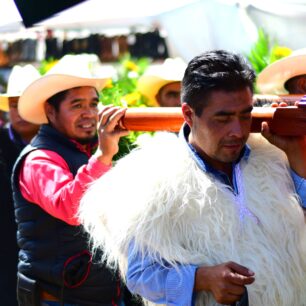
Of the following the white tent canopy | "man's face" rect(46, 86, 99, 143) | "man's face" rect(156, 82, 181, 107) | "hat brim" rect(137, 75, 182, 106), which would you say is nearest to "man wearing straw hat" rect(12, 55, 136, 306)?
"man's face" rect(46, 86, 99, 143)

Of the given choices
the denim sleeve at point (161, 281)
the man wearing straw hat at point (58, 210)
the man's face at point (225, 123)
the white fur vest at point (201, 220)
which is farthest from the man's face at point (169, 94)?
the denim sleeve at point (161, 281)

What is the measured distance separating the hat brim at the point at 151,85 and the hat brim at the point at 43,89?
97 cm

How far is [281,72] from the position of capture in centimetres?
394

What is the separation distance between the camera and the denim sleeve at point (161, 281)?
2418 mm

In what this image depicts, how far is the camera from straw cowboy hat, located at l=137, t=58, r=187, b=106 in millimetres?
5031

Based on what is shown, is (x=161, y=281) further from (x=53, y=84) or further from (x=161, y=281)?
(x=53, y=84)

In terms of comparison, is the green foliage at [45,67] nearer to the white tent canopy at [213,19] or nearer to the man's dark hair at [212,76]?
the white tent canopy at [213,19]

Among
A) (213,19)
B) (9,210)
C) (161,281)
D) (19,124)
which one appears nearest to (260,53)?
(213,19)

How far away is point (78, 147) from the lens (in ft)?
12.3

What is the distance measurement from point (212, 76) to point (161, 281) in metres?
0.69

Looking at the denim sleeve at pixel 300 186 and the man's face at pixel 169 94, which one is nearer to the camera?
the denim sleeve at pixel 300 186

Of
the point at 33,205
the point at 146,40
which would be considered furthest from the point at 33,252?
the point at 146,40

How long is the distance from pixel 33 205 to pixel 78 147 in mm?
363

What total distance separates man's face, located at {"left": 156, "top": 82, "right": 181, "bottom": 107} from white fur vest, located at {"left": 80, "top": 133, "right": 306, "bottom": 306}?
8.13 ft
